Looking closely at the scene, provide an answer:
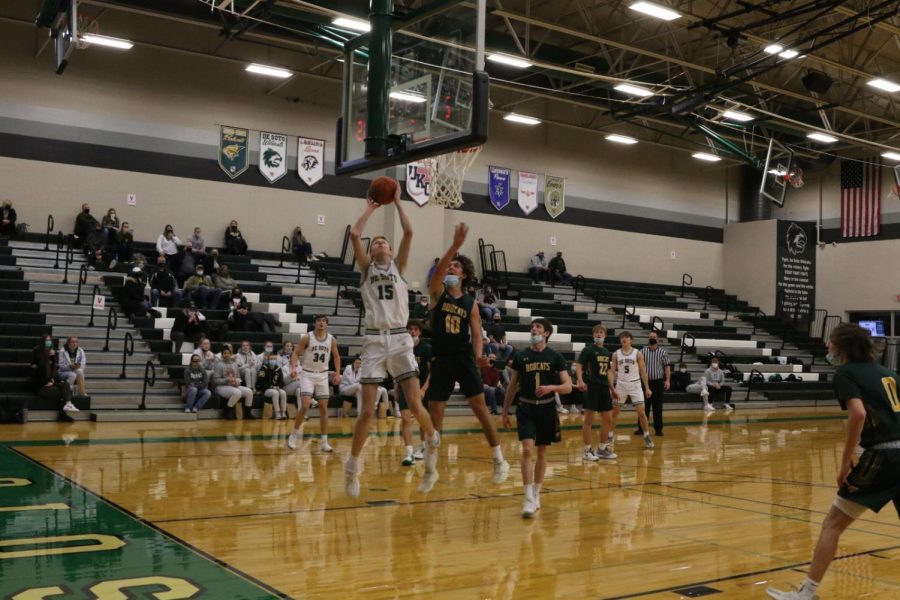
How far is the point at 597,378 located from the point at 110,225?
1292 centimetres

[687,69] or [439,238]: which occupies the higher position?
[687,69]

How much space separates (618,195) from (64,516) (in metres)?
25.2

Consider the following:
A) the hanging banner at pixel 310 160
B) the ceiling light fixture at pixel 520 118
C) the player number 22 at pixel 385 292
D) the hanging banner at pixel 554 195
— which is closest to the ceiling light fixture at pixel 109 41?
the hanging banner at pixel 310 160

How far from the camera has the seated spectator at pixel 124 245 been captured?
748 inches

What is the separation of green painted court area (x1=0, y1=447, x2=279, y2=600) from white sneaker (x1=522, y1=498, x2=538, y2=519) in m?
2.59

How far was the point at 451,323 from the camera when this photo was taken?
7.27 meters

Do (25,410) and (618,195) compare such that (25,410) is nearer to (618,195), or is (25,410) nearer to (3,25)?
(3,25)

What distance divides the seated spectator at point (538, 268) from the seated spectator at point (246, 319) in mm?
10351

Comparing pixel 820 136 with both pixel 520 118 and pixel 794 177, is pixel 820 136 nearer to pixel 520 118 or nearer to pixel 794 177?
pixel 794 177

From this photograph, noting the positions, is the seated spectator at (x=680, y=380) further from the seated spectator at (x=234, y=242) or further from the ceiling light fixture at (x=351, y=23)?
the ceiling light fixture at (x=351, y=23)

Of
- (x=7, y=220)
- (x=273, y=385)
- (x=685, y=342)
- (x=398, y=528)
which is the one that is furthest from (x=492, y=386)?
(x=398, y=528)

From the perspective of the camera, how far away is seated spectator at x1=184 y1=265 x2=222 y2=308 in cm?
1825

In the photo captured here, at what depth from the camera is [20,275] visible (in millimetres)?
17344

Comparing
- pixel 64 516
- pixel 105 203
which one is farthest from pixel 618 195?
pixel 64 516
